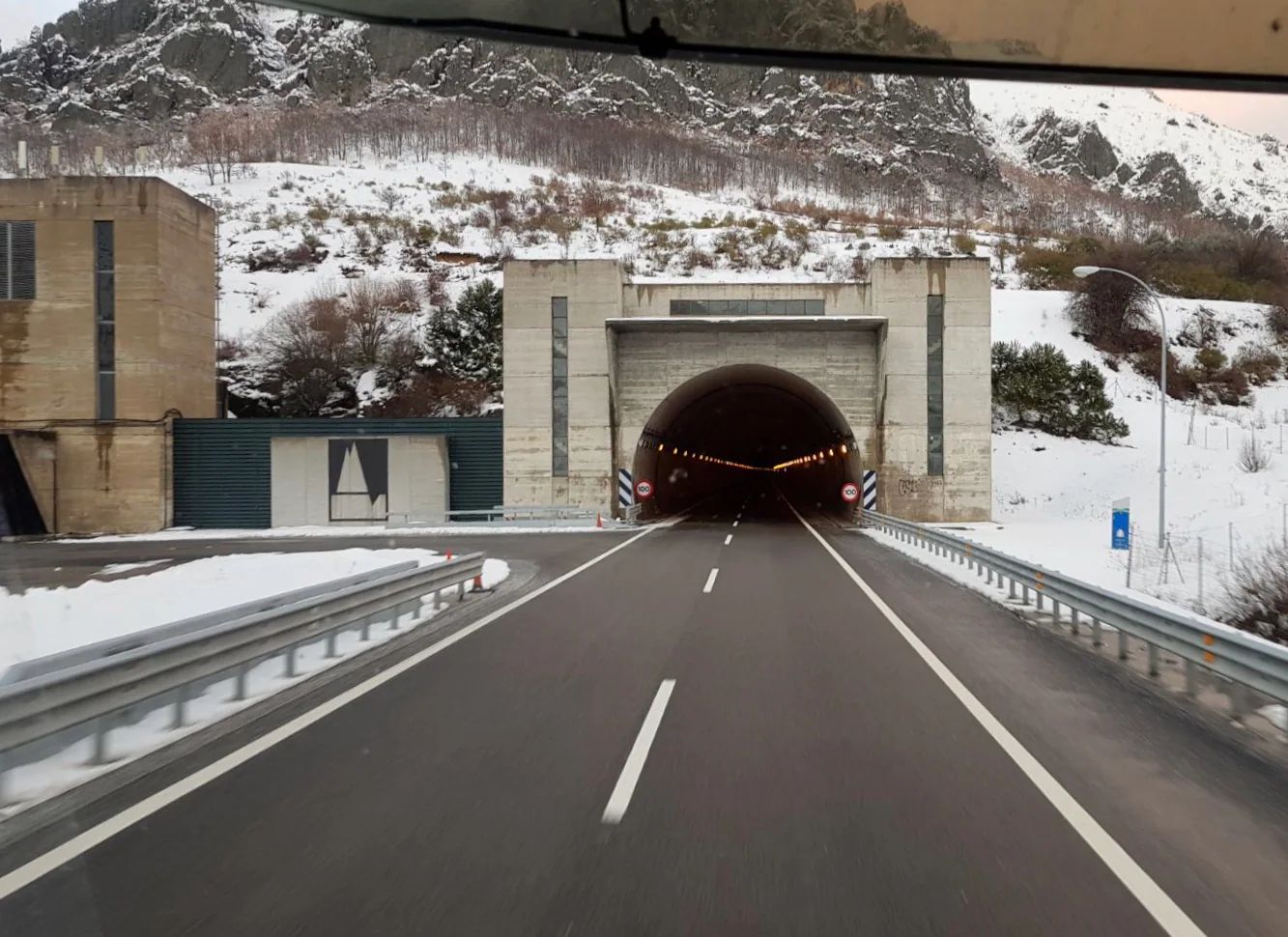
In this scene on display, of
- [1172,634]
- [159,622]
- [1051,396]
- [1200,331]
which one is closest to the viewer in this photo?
[1172,634]

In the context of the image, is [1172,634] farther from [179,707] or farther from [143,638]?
[143,638]

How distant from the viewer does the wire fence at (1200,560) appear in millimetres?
14641

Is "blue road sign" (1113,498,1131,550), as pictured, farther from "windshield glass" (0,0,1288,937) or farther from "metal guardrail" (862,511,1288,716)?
"metal guardrail" (862,511,1288,716)

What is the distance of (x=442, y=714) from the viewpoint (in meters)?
7.52

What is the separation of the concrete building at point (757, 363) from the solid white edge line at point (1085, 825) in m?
24.8

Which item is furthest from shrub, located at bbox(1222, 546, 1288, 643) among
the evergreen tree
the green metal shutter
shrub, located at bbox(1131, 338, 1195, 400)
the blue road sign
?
the evergreen tree

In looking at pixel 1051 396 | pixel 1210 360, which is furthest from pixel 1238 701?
pixel 1210 360

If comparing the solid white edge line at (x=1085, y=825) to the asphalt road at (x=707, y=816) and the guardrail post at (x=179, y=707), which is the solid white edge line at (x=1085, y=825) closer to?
the asphalt road at (x=707, y=816)

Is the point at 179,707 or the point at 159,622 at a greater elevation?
the point at 179,707

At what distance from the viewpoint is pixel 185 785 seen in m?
5.72

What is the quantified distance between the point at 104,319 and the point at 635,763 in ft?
114

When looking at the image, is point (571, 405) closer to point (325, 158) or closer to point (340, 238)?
point (340, 238)

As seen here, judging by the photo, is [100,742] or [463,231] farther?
[463,231]

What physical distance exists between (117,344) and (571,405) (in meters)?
16.7
